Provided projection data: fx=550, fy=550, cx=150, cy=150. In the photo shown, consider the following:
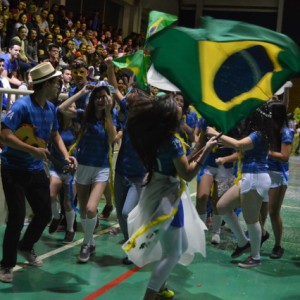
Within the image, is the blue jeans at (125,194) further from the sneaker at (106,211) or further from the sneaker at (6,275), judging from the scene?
the sneaker at (106,211)

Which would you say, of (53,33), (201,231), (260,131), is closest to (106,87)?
(260,131)

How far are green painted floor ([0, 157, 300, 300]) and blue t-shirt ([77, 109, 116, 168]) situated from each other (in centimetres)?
96

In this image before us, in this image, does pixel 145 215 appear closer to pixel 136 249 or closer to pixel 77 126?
pixel 136 249

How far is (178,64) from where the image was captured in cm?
360

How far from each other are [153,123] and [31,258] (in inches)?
81.3

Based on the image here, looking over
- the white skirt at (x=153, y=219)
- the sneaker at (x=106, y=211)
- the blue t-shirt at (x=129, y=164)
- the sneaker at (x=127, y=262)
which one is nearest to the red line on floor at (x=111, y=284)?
the sneaker at (x=127, y=262)

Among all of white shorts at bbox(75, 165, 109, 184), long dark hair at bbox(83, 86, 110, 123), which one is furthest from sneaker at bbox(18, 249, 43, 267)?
long dark hair at bbox(83, 86, 110, 123)

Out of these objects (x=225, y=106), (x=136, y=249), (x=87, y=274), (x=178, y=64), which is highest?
(x=178, y=64)

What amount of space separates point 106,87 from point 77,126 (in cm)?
99

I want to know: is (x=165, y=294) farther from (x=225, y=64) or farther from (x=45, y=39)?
(x=45, y=39)

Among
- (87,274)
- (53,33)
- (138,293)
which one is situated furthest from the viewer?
(53,33)

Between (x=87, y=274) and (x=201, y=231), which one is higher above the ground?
(x=201, y=231)

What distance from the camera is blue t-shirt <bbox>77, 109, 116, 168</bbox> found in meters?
5.51

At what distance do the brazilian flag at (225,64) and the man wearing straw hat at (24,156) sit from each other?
1.39 m
